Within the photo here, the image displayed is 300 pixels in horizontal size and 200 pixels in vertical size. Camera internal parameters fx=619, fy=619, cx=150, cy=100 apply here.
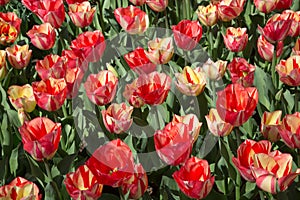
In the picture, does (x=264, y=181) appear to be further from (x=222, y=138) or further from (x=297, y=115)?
(x=222, y=138)

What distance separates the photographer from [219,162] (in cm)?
184

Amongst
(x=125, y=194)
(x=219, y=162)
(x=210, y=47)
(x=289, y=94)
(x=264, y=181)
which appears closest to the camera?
(x=264, y=181)

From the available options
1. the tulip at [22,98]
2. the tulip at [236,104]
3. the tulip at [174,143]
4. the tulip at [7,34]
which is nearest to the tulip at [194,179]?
the tulip at [174,143]

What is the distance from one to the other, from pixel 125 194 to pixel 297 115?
1.59 ft

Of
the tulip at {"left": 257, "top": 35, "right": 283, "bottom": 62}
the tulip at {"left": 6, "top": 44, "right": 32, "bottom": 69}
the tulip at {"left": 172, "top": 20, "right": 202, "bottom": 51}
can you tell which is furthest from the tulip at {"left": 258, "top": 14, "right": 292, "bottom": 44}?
the tulip at {"left": 6, "top": 44, "right": 32, "bottom": 69}

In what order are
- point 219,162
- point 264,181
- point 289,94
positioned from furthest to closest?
point 289,94 → point 219,162 → point 264,181

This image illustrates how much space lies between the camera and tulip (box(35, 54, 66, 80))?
6.64ft

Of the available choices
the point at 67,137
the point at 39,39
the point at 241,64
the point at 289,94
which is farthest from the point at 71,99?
the point at 289,94

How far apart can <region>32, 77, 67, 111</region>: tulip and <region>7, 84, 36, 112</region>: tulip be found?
0.27 feet

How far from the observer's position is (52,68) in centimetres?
203

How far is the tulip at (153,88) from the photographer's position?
176 cm

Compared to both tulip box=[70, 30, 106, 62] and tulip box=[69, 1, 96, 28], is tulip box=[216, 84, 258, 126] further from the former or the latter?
tulip box=[69, 1, 96, 28]

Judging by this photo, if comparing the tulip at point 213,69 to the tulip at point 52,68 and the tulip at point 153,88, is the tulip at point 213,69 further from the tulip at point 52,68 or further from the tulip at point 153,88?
the tulip at point 52,68

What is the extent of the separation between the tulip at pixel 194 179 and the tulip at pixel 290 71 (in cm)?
52
